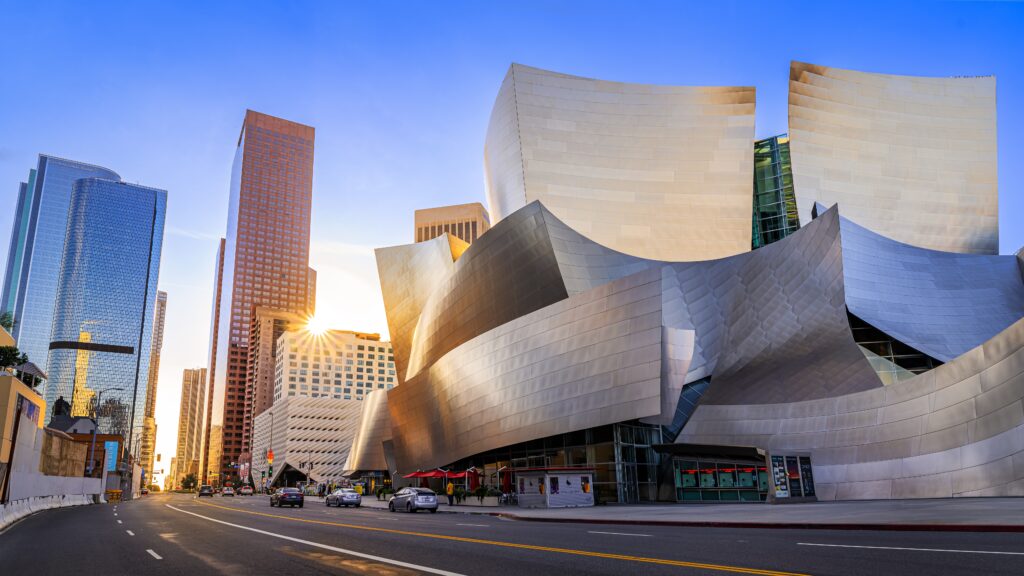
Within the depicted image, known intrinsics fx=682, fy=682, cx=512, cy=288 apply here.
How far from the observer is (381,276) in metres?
63.5

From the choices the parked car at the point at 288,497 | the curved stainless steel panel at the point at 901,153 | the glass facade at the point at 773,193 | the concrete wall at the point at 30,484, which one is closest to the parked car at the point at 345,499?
the parked car at the point at 288,497

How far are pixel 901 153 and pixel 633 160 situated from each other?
849 inches

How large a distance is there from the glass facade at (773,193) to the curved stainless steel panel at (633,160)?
2233mm

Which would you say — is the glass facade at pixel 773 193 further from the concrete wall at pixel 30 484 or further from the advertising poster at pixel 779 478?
the concrete wall at pixel 30 484

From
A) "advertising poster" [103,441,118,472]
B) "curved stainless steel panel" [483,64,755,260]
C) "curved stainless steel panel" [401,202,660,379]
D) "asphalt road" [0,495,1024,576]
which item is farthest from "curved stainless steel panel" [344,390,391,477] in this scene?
"advertising poster" [103,441,118,472]

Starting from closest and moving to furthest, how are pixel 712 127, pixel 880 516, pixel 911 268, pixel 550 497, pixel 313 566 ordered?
1. pixel 313 566
2. pixel 880 516
3. pixel 550 497
4. pixel 911 268
5. pixel 712 127

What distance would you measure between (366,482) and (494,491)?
2319 inches

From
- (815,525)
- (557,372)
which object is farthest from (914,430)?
(557,372)

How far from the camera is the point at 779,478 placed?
1152 inches

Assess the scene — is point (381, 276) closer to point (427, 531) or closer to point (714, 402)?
point (714, 402)

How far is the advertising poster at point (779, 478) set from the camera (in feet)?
95.0

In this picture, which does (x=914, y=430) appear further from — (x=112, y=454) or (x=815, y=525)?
(x=112, y=454)

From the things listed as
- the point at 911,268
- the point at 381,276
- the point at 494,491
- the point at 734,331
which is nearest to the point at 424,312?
the point at 381,276

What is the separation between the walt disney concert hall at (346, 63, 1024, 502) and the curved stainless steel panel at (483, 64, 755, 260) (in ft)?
0.60
